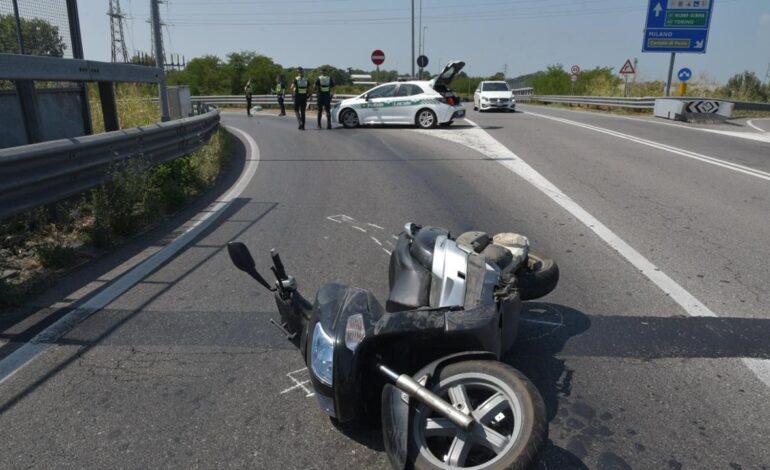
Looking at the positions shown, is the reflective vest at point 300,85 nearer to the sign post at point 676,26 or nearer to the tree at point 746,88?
the sign post at point 676,26

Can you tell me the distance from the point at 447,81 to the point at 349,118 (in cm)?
361

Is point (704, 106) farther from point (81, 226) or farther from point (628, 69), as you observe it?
point (81, 226)

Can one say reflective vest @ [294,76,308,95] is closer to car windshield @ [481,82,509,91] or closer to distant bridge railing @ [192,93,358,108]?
car windshield @ [481,82,509,91]

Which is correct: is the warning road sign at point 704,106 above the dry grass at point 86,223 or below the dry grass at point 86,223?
above

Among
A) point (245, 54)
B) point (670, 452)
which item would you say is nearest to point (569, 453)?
point (670, 452)

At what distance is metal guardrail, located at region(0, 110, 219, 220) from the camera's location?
17.0ft

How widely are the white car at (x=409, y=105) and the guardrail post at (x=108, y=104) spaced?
11753mm

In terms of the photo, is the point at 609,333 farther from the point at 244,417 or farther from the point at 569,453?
the point at 244,417

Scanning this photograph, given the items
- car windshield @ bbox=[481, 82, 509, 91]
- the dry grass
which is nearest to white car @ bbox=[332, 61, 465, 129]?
car windshield @ bbox=[481, 82, 509, 91]

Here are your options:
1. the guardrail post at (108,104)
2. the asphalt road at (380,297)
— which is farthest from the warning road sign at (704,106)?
the guardrail post at (108,104)

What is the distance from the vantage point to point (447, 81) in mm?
20578

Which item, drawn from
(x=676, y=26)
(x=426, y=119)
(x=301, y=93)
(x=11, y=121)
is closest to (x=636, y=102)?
(x=676, y=26)

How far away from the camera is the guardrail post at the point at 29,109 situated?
6.63 metres

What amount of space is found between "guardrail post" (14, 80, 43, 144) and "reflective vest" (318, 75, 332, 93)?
42.0 ft
